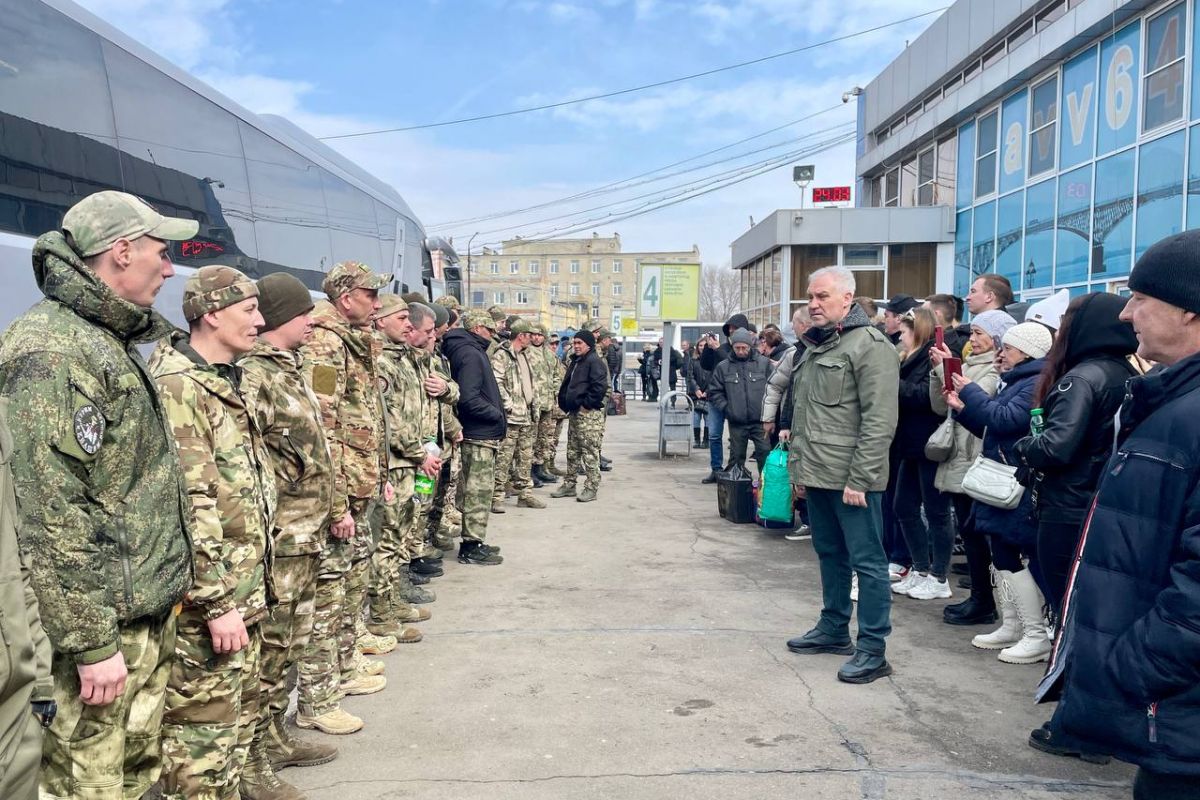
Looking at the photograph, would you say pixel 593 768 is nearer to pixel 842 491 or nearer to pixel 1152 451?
pixel 842 491

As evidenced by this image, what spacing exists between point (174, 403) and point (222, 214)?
5444 mm

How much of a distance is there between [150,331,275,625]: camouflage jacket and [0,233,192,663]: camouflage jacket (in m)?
0.20

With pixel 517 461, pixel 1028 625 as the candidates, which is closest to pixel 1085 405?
pixel 1028 625

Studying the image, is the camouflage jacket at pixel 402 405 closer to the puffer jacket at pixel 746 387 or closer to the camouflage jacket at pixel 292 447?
the camouflage jacket at pixel 292 447

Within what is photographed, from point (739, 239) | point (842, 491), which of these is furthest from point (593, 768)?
point (739, 239)

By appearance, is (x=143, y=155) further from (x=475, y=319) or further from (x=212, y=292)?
(x=212, y=292)

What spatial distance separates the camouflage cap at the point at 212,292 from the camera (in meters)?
2.92

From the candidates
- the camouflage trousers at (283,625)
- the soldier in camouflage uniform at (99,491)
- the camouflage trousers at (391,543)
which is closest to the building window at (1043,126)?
the camouflage trousers at (391,543)

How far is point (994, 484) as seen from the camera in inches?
190

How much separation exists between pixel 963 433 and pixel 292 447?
13.9 feet

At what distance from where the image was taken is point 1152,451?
215 cm

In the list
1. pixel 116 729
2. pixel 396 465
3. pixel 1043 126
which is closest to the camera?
pixel 116 729

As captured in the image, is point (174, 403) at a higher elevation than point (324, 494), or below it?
higher

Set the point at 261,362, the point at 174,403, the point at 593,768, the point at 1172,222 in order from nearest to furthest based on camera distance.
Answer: the point at 174,403 → the point at 261,362 → the point at 593,768 → the point at 1172,222
